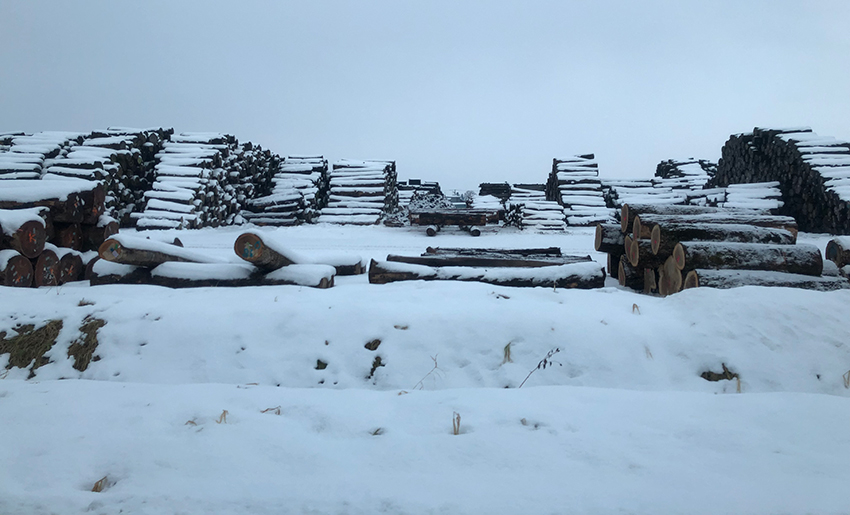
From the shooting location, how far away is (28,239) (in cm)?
545

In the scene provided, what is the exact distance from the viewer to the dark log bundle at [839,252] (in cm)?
554

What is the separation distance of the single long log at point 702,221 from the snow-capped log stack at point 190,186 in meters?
11.8

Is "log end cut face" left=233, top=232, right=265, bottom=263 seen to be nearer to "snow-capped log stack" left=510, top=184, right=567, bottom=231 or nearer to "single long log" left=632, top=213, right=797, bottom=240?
"single long log" left=632, top=213, right=797, bottom=240

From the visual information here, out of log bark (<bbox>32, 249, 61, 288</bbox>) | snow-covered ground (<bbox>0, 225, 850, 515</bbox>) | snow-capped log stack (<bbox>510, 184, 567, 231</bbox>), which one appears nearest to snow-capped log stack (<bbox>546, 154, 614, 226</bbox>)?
snow-capped log stack (<bbox>510, 184, 567, 231</bbox>)

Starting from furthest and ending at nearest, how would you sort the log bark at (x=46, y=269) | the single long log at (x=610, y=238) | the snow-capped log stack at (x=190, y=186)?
the snow-capped log stack at (x=190, y=186)
the single long log at (x=610, y=238)
the log bark at (x=46, y=269)

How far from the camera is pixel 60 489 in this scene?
183cm

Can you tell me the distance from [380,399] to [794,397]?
242cm

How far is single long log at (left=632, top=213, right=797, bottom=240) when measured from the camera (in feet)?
19.4

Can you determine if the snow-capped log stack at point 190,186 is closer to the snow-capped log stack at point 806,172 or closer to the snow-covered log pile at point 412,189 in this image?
the snow-covered log pile at point 412,189

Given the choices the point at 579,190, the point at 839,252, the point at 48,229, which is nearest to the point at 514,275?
the point at 839,252

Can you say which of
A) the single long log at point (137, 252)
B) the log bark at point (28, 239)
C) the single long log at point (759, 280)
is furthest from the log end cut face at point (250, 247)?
the single long log at point (759, 280)

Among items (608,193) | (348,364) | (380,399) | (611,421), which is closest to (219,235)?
(348,364)

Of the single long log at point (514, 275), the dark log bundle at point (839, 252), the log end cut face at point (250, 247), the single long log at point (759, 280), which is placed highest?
the log end cut face at point (250, 247)

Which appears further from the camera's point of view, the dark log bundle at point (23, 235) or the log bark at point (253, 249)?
the dark log bundle at point (23, 235)
